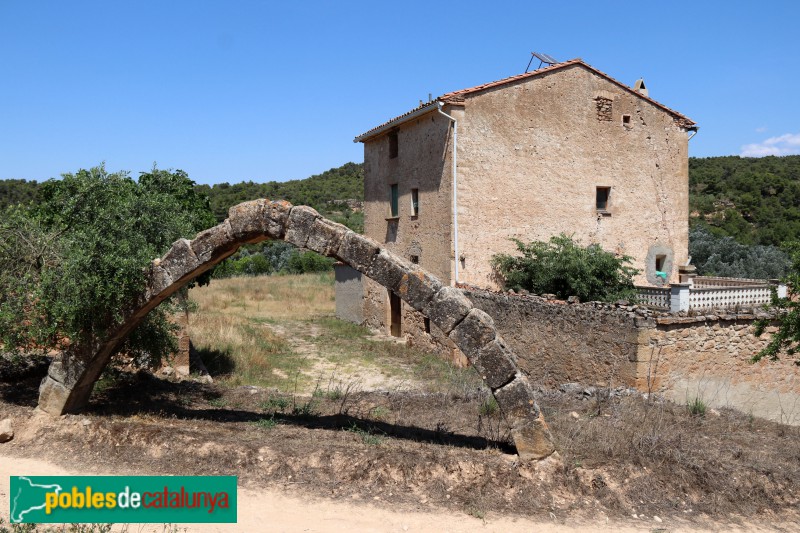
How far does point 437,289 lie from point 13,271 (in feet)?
19.7

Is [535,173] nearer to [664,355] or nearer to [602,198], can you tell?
[602,198]

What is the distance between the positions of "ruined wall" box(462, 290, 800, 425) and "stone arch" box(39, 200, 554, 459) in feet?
17.9

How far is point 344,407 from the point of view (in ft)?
33.2

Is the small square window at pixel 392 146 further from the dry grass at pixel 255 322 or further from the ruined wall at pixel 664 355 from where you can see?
the ruined wall at pixel 664 355

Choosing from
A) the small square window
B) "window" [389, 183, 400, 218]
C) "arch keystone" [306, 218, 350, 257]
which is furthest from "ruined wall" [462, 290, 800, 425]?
the small square window

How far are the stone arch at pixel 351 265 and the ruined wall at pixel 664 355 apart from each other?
5453 mm

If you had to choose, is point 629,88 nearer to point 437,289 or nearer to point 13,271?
point 437,289

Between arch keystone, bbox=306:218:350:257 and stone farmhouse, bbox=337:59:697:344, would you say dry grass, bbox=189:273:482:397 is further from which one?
arch keystone, bbox=306:218:350:257

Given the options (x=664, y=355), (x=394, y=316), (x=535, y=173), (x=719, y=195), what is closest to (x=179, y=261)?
(x=664, y=355)

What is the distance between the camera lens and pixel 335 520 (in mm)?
5922

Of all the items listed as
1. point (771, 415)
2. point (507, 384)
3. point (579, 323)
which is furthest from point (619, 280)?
point (507, 384)

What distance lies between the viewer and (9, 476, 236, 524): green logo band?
5902 millimetres

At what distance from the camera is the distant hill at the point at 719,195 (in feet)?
116

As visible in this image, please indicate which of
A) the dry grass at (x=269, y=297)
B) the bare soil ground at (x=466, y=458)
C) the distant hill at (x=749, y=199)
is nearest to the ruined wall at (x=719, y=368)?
the bare soil ground at (x=466, y=458)
